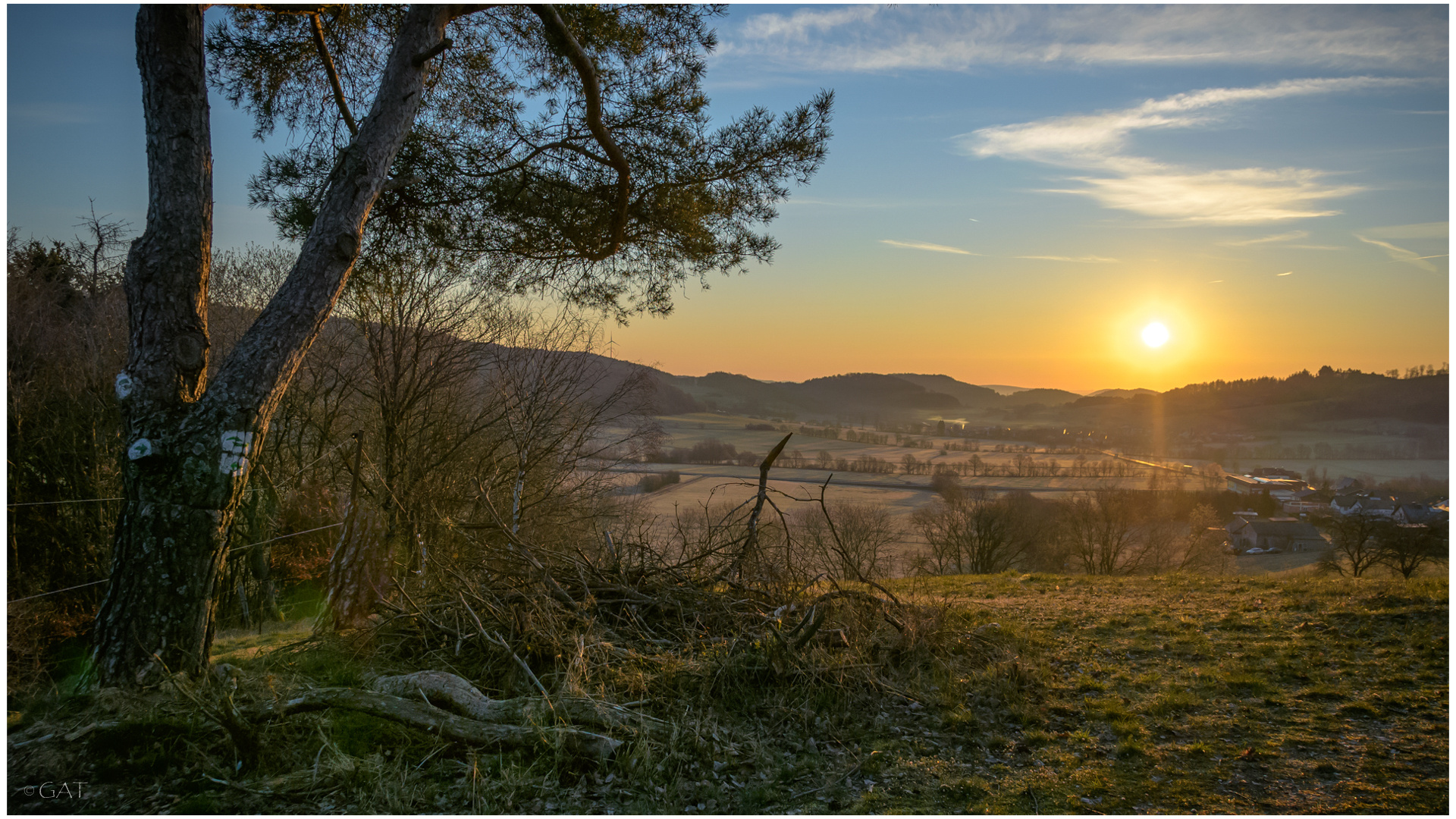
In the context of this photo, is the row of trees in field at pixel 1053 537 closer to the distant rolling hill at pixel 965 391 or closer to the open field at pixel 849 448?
the open field at pixel 849 448

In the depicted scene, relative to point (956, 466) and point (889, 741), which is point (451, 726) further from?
point (956, 466)

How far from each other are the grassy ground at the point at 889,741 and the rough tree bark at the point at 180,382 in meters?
0.42

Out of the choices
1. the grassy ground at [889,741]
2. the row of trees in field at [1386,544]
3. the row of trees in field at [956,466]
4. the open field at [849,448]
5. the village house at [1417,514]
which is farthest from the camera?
the row of trees in field at [956,466]

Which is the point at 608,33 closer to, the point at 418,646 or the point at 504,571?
the point at 504,571

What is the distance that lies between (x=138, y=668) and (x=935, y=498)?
118 ft

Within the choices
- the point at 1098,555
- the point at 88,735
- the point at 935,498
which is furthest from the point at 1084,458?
the point at 88,735

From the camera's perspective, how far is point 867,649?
15.4ft

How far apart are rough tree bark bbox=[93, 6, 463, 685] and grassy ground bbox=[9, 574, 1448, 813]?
16.7 inches

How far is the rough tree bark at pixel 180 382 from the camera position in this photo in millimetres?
3678

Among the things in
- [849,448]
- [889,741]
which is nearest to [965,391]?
[849,448]

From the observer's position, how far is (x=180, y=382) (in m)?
3.84

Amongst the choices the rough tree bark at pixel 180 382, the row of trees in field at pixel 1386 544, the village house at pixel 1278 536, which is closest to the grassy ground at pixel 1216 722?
the rough tree bark at pixel 180 382

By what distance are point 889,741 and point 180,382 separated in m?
4.22

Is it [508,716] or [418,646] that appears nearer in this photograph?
[508,716]
